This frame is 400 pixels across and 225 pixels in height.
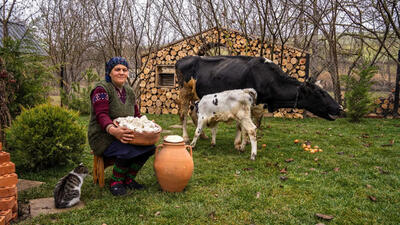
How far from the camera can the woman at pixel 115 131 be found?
314 centimetres

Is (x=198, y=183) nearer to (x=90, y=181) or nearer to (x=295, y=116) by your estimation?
(x=90, y=181)

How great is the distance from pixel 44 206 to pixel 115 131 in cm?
110

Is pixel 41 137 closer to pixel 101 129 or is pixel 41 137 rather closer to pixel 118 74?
pixel 101 129

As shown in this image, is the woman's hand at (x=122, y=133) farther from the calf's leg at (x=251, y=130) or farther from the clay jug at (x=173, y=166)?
the calf's leg at (x=251, y=130)

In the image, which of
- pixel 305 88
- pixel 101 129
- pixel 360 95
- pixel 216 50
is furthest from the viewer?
pixel 360 95

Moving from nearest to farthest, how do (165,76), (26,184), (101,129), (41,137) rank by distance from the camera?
(101,129), (26,184), (41,137), (165,76)

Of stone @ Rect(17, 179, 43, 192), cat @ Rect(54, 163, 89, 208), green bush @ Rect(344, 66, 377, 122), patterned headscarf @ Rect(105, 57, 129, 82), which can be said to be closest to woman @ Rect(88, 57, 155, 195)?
patterned headscarf @ Rect(105, 57, 129, 82)

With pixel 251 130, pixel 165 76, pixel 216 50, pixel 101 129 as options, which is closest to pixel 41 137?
pixel 101 129

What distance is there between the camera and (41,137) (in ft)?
13.0

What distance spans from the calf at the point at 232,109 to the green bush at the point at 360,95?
5980 millimetres

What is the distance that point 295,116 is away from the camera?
11188 millimetres

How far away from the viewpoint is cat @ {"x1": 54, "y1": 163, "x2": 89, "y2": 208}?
2.93m

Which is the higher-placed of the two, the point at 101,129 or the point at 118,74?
the point at 118,74

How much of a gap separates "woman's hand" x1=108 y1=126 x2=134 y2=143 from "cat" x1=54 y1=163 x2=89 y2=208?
67 cm
